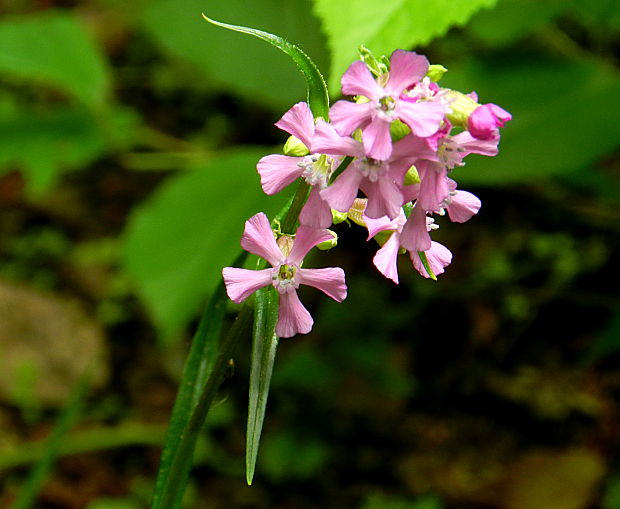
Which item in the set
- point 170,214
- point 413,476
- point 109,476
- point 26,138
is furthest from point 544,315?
point 26,138

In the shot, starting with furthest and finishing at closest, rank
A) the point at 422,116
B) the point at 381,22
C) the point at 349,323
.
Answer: the point at 349,323, the point at 381,22, the point at 422,116

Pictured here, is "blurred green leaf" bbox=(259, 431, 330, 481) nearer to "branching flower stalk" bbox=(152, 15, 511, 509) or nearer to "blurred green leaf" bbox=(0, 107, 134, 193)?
"blurred green leaf" bbox=(0, 107, 134, 193)

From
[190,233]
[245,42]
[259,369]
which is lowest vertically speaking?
[190,233]

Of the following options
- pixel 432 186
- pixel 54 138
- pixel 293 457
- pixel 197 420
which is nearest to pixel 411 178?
pixel 432 186

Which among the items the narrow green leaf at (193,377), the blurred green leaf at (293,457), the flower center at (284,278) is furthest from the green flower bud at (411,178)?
the blurred green leaf at (293,457)

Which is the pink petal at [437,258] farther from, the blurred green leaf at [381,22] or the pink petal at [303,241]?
the blurred green leaf at [381,22]

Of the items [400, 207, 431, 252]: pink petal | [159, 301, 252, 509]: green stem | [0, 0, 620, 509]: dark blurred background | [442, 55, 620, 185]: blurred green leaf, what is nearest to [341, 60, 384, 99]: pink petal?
[400, 207, 431, 252]: pink petal

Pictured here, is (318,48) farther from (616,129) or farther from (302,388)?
(302,388)

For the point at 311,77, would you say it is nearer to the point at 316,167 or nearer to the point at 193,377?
the point at 316,167
